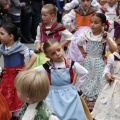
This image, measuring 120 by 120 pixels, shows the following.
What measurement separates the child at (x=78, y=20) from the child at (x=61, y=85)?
224 cm

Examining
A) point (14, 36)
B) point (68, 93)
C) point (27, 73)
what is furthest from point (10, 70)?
point (27, 73)

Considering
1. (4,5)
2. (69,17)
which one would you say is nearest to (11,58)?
(69,17)

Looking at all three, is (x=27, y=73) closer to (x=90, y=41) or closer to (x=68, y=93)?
(x=68, y=93)

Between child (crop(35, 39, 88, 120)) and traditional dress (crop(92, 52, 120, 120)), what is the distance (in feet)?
1.83

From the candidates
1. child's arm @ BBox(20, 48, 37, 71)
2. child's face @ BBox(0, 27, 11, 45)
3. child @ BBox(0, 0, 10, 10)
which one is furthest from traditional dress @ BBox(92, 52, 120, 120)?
child @ BBox(0, 0, 10, 10)

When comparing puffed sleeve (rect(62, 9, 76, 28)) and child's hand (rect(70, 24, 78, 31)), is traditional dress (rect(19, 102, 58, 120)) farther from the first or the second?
puffed sleeve (rect(62, 9, 76, 28))

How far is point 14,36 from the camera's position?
5145mm

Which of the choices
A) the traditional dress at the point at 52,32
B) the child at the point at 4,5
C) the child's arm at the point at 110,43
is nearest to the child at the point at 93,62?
the child's arm at the point at 110,43

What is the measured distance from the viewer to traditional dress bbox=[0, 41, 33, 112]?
507 cm

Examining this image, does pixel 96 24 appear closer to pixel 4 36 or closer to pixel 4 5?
pixel 4 36

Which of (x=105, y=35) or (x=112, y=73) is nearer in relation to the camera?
(x=112, y=73)

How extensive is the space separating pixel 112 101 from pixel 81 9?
2295 millimetres

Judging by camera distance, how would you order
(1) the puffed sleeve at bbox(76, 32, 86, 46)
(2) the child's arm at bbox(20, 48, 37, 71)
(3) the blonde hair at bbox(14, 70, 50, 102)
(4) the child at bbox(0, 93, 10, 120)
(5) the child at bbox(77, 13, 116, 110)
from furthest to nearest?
(1) the puffed sleeve at bbox(76, 32, 86, 46), (5) the child at bbox(77, 13, 116, 110), (2) the child's arm at bbox(20, 48, 37, 71), (4) the child at bbox(0, 93, 10, 120), (3) the blonde hair at bbox(14, 70, 50, 102)

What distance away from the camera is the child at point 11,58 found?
5.07 metres
